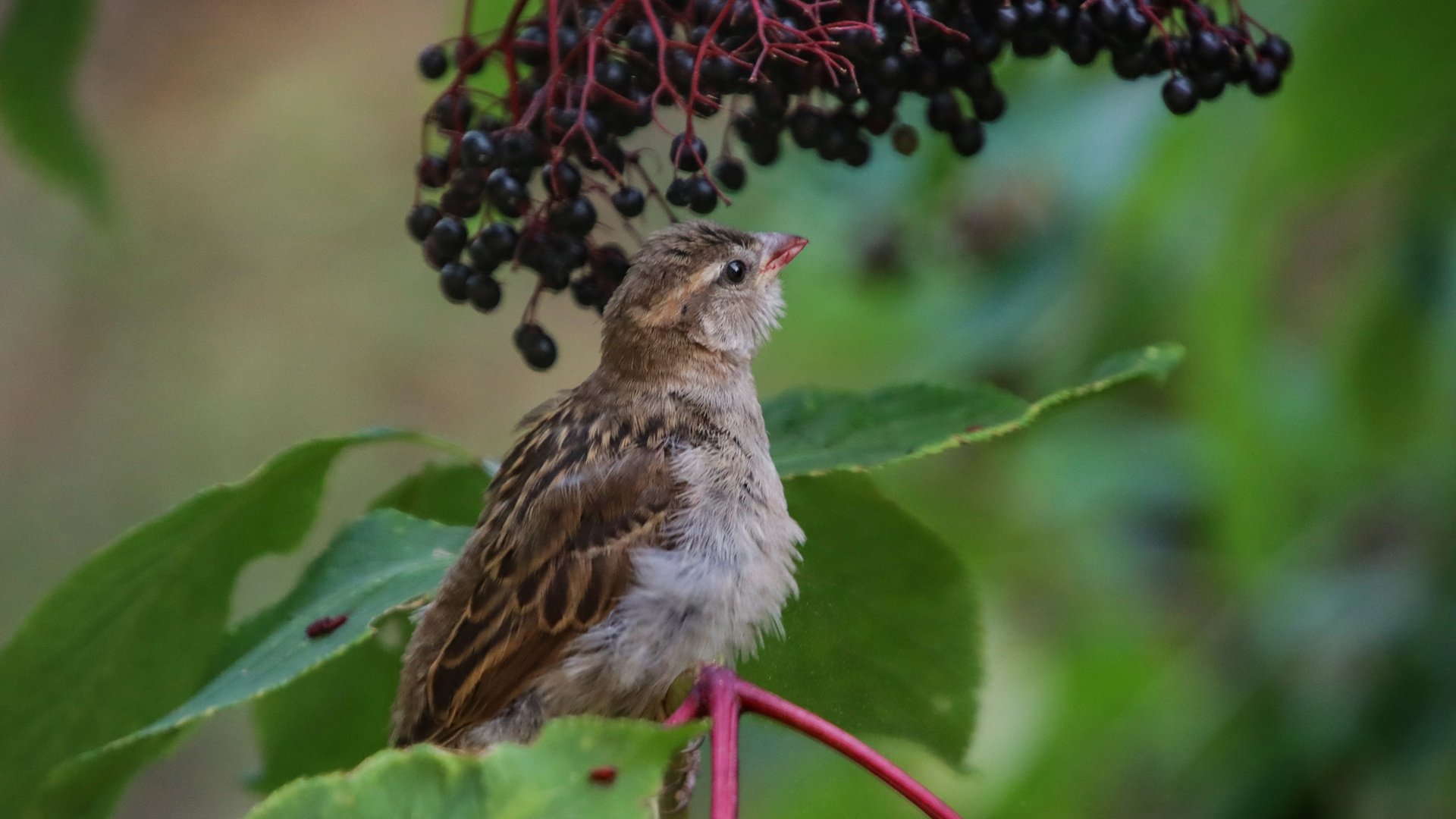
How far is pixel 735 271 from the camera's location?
3.13 m

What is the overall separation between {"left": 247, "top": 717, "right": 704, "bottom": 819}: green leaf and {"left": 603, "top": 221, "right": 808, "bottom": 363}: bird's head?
5.15ft

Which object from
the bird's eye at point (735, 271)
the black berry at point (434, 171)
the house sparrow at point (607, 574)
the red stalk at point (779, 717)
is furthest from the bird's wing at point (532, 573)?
the red stalk at point (779, 717)

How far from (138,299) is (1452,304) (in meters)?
9.71

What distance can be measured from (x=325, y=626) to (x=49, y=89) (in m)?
1.39

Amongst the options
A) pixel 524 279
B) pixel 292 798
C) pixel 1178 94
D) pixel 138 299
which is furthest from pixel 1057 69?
pixel 138 299

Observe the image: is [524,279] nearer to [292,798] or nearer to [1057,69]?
[1057,69]

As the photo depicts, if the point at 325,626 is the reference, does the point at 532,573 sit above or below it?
below

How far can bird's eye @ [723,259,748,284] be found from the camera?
3123mm

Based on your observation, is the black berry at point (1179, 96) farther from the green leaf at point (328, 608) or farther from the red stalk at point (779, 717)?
the green leaf at point (328, 608)

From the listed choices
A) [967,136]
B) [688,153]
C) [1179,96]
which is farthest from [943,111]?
[688,153]

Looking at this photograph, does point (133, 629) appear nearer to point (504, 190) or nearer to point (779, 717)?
point (504, 190)

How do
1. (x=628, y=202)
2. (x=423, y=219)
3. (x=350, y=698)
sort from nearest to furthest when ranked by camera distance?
(x=628, y=202) < (x=423, y=219) < (x=350, y=698)

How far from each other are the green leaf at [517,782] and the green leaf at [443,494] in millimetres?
1303

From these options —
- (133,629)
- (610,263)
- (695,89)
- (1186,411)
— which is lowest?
(1186,411)
